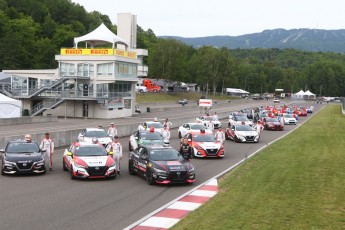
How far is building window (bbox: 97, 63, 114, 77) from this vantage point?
64.7 m

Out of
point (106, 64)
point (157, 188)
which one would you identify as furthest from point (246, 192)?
point (106, 64)

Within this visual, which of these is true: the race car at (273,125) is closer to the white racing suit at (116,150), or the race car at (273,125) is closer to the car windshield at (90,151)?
the white racing suit at (116,150)

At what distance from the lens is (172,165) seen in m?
18.1

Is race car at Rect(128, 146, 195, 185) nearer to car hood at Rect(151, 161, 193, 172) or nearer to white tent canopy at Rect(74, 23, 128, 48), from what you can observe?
car hood at Rect(151, 161, 193, 172)

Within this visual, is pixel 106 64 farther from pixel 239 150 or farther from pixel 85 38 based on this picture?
pixel 239 150

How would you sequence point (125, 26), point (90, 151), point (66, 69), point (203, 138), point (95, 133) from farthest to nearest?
point (125, 26)
point (66, 69)
point (95, 133)
point (203, 138)
point (90, 151)

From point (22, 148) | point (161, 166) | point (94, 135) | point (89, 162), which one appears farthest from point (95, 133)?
point (161, 166)

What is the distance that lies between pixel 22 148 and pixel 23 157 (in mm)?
1060

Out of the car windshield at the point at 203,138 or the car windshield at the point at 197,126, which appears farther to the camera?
the car windshield at the point at 197,126

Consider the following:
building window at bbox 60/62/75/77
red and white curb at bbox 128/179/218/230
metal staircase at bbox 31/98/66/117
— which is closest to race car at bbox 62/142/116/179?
red and white curb at bbox 128/179/218/230

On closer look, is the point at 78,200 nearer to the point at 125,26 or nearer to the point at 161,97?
the point at 125,26

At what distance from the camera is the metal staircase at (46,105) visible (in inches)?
2494

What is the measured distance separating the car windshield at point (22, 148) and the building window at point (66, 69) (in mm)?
44986

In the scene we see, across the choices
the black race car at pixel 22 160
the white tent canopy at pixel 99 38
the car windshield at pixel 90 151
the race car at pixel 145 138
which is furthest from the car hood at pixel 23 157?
the white tent canopy at pixel 99 38
